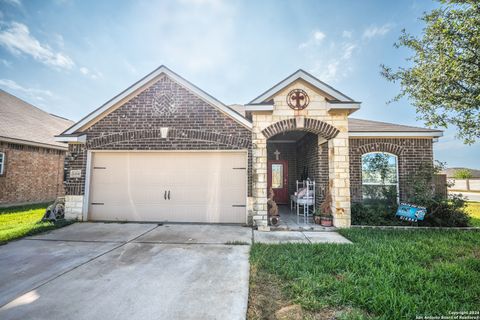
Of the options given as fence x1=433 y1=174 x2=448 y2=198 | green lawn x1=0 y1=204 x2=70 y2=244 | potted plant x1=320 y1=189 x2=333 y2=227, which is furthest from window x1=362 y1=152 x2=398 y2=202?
green lawn x1=0 y1=204 x2=70 y2=244

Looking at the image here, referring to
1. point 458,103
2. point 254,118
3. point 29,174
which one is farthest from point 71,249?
point 458,103

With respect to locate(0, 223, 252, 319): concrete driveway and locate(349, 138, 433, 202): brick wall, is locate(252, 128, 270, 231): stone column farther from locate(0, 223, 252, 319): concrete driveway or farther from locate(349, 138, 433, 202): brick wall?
locate(349, 138, 433, 202): brick wall

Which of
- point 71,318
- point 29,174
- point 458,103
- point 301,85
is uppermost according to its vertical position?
point 301,85

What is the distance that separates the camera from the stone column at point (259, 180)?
21.9 feet

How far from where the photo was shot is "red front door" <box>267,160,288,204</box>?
11890mm

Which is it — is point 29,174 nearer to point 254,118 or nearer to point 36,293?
point 36,293

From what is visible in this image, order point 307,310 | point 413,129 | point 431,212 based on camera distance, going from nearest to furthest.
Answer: point 307,310
point 431,212
point 413,129

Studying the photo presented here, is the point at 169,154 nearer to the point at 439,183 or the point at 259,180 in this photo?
the point at 259,180

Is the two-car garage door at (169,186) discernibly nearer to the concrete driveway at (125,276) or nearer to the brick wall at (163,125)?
the brick wall at (163,125)

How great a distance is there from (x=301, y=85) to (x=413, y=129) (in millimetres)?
5080

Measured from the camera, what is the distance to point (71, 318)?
253 centimetres

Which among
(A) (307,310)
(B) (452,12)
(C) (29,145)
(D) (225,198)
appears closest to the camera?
(A) (307,310)

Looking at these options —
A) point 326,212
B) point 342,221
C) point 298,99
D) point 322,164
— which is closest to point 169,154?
point 298,99

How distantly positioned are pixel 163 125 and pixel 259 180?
12.5 feet
